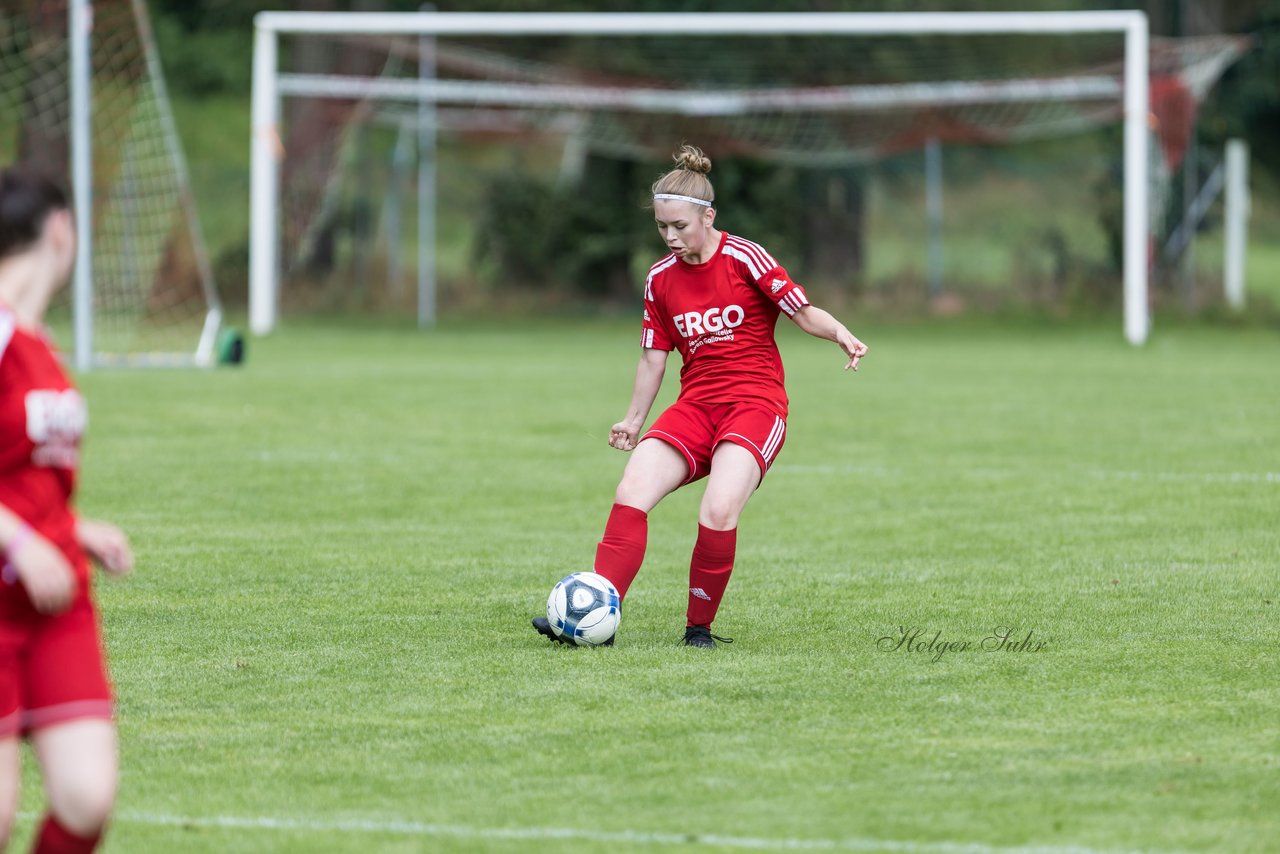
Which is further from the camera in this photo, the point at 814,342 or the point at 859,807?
the point at 814,342

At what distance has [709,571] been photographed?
671 cm

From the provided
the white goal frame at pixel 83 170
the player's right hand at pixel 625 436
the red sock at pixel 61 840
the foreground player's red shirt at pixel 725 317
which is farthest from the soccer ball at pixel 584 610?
the white goal frame at pixel 83 170

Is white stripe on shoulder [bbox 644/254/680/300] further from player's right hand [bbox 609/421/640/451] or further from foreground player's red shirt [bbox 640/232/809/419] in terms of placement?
player's right hand [bbox 609/421/640/451]

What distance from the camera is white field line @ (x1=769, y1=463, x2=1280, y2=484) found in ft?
37.6

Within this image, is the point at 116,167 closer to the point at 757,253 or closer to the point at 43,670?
the point at 757,253

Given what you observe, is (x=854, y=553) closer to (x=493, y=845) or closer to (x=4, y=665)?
(x=493, y=845)

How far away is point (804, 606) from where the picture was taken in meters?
7.55

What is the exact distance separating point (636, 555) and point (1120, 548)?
3.16 meters

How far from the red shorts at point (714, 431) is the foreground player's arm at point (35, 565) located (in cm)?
352

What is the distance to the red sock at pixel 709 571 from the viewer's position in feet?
22.0

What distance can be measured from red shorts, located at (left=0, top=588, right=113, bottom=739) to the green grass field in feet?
2.82

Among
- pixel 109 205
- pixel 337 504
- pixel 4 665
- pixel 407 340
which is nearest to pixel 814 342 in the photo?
pixel 407 340

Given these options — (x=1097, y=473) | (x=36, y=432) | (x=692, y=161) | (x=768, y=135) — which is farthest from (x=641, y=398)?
(x=768, y=135)

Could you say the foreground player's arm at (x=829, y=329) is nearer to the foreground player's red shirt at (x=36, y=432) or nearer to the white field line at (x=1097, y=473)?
the foreground player's red shirt at (x=36, y=432)
